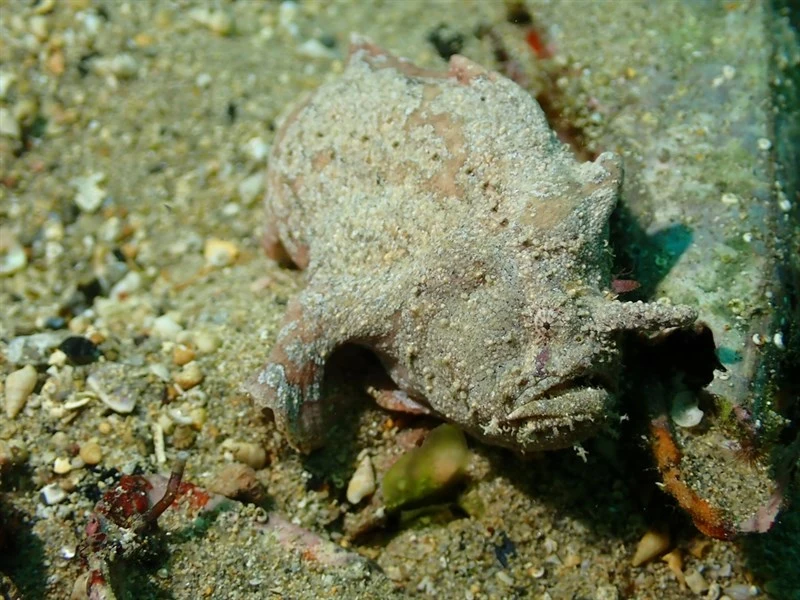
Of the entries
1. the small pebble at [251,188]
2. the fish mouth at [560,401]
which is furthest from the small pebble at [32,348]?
the fish mouth at [560,401]

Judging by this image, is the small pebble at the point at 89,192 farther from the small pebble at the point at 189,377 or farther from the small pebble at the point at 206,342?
the small pebble at the point at 189,377

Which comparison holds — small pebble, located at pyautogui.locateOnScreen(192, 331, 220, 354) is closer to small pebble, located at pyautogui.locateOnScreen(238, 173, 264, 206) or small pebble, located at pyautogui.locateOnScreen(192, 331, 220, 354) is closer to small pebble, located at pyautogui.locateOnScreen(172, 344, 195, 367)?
small pebble, located at pyautogui.locateOnScreen(172, 344, 195, 367)

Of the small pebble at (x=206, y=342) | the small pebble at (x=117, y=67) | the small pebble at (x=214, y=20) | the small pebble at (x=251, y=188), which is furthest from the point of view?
the small pebble at (x=214, y=20)

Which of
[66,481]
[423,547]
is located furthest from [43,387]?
[423,547]

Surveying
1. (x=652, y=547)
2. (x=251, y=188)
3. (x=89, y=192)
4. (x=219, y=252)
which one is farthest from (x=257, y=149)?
(x=652, y=547)

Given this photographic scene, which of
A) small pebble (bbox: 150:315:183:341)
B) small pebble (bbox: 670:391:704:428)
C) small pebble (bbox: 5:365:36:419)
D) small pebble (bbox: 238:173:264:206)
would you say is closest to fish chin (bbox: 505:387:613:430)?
small pebble (bbox: 670:391:704:428)

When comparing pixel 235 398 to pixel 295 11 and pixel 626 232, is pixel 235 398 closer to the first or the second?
pixel 626 232
